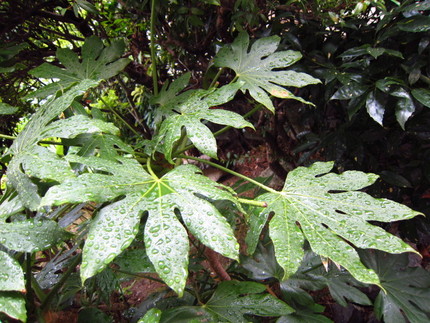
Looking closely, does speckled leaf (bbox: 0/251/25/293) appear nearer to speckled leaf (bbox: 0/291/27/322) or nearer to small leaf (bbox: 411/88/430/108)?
speckled leaf (bbox: 0/291/27/322)

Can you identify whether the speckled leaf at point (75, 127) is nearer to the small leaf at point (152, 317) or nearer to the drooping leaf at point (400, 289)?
the small leaf at point (152, 317)

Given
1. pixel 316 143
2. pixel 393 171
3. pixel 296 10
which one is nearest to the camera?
pixel 296 10

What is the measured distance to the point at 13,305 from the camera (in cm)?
47

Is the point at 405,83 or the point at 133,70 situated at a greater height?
the point at 133,70

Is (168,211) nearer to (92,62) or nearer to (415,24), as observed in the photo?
(92,62)

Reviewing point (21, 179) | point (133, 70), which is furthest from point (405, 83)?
point (133, 70)

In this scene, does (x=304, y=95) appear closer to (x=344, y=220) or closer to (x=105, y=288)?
(x=344, y=220)

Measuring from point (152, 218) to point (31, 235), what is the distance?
0.76ft

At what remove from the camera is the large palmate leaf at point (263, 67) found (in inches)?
36.4

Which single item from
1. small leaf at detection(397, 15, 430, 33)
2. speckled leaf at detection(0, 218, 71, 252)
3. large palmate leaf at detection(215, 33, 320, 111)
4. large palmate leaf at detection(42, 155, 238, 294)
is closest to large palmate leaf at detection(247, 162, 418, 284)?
large palmate leaf at detection(42, 155, 238, 294)

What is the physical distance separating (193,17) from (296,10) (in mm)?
450

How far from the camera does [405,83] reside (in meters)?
1.02

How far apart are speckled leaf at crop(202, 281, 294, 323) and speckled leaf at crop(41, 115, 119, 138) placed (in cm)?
55

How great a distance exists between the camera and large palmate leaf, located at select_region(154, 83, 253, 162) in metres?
0.69
